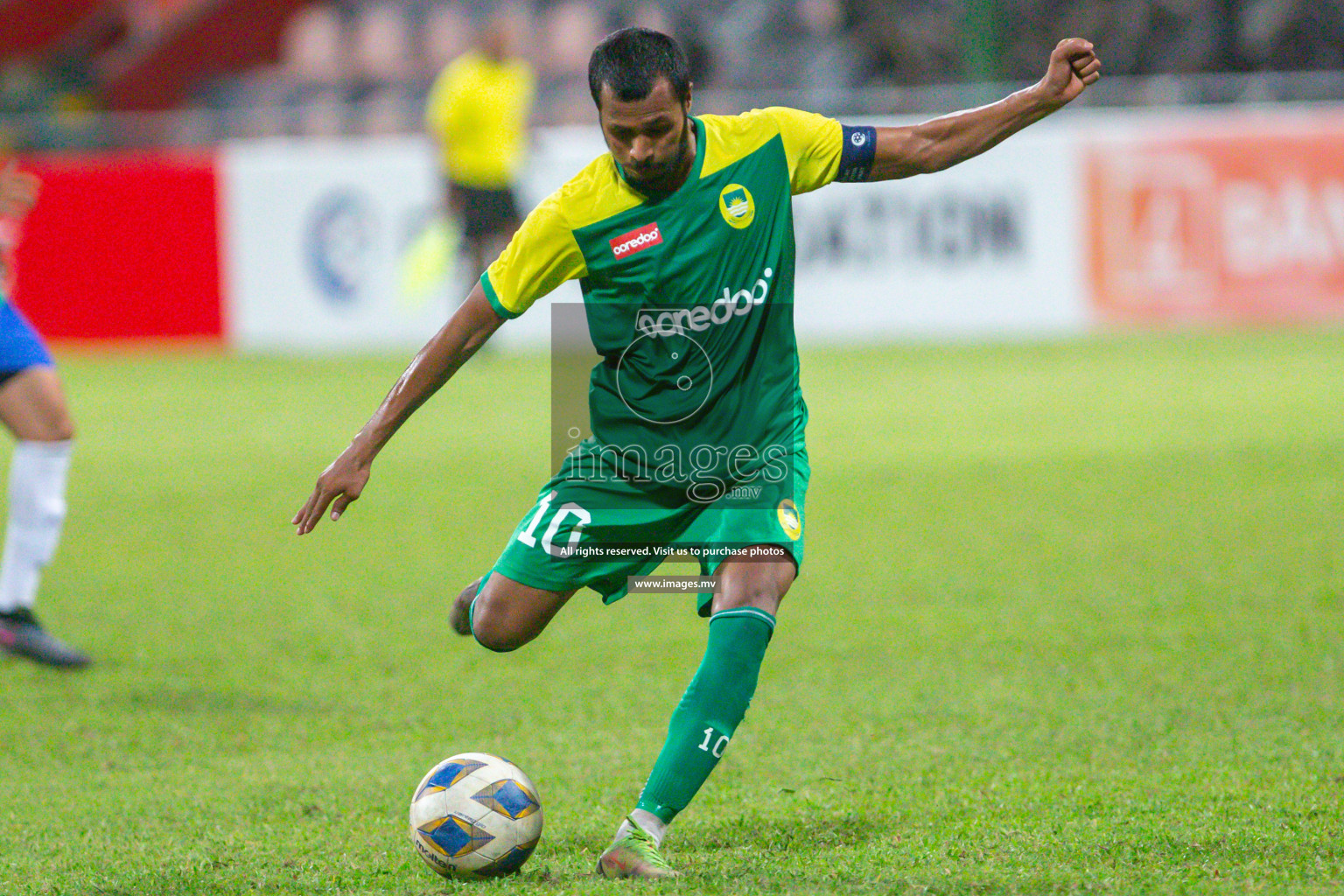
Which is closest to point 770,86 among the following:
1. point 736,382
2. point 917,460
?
point 917,460

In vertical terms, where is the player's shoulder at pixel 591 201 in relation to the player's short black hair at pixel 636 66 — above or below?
below

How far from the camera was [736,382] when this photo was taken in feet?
12.5

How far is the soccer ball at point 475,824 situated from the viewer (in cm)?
350

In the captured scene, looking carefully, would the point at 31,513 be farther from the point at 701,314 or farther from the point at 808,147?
the point at 808,147

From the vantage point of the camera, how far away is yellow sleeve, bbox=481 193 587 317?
3.61 m

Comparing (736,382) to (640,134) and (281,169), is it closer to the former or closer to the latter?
(640,134)

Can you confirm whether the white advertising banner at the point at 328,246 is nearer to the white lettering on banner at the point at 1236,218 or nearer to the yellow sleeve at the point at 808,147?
the white lettering on banner at the point at 1236,218

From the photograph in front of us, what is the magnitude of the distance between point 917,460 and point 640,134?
621 centimetres

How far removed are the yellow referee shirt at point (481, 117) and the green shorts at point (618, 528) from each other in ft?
34.1

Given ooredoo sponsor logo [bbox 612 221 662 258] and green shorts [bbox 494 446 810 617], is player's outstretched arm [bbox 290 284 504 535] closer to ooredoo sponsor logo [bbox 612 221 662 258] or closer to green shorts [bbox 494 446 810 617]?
ooredoo sponsor logo [bbox 612 221 662 258]

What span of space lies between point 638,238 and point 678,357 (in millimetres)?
292

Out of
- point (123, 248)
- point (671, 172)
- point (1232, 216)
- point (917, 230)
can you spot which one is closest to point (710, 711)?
point (671, 172)

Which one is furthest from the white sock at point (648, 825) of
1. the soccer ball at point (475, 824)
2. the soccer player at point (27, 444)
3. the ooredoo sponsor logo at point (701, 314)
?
the soccer player at point (27, 444)

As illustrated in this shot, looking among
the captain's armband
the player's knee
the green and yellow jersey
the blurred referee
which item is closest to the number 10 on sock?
the green and yellow jersey
